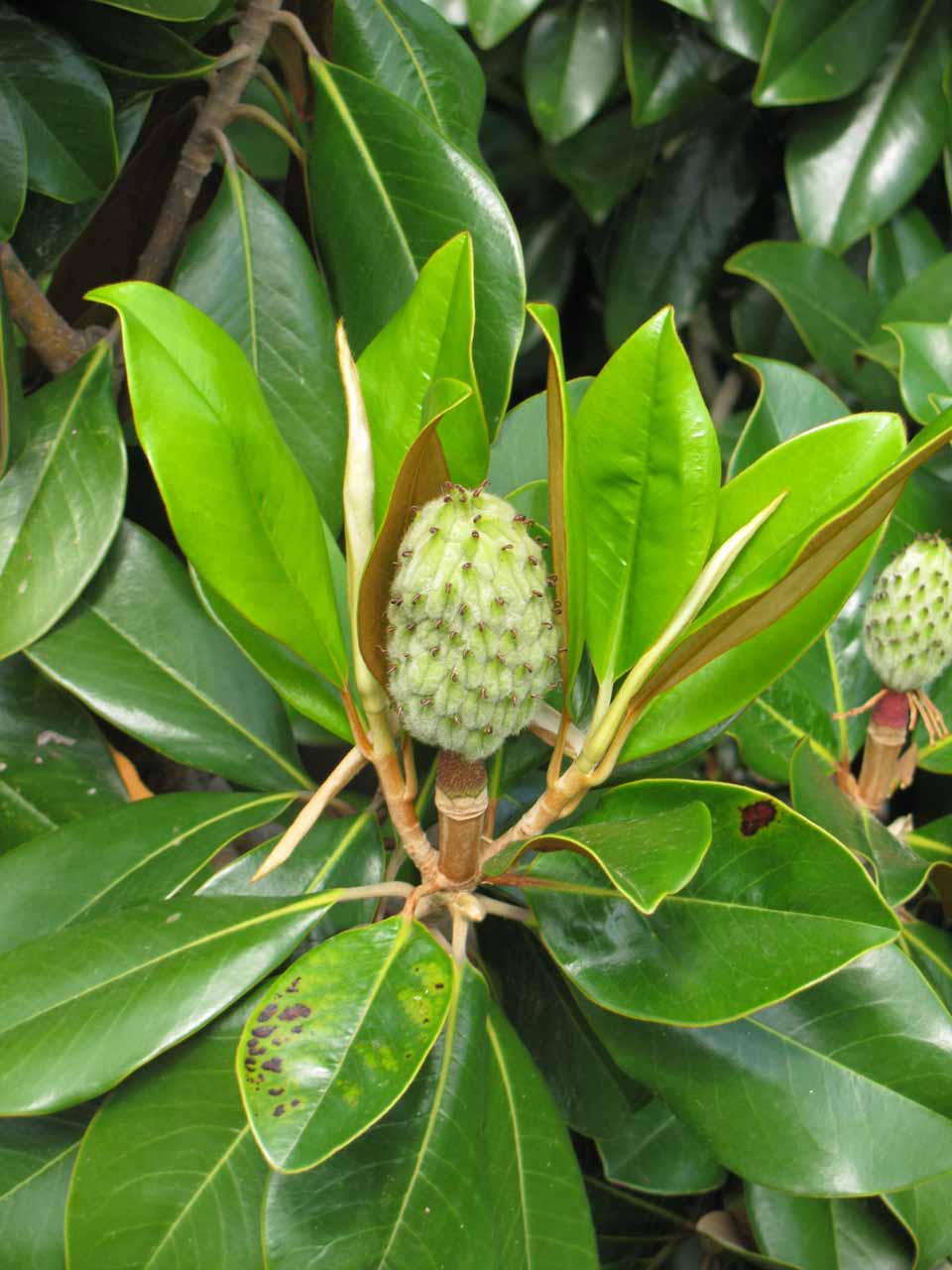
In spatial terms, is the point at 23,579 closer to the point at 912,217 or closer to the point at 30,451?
the point at 30,451

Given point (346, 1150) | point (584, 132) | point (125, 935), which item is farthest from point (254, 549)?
point (584, 132)

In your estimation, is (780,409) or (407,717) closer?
(407,717)

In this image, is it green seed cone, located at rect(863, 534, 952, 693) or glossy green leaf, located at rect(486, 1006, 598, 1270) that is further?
green seed cone, located at rect(863, 534, 952, 693)

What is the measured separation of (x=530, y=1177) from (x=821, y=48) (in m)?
1.15

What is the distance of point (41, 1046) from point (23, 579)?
0.33m

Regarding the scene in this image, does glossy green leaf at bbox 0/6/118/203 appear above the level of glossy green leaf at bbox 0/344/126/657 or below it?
above

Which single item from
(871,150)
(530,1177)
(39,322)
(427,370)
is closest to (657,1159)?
(530,1177)

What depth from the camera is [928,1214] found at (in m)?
0.84

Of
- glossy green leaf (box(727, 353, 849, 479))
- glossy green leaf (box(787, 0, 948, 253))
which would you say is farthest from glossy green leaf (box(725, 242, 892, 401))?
glossy green leaf (box(727, 353, 849, 479))

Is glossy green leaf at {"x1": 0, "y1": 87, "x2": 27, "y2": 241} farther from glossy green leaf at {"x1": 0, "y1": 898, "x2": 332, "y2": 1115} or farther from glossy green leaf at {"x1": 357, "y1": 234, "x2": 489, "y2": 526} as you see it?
glossy green leaf at {"x1": 0, "y1": 898, "x2": 332, "y2": 1115}

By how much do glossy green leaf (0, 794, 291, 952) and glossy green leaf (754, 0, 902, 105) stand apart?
3.09 ft

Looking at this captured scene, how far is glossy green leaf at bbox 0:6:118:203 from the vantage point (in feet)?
2.85

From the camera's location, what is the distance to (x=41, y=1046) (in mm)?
632

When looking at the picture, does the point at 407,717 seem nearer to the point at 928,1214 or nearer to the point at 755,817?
the point at 755,817
